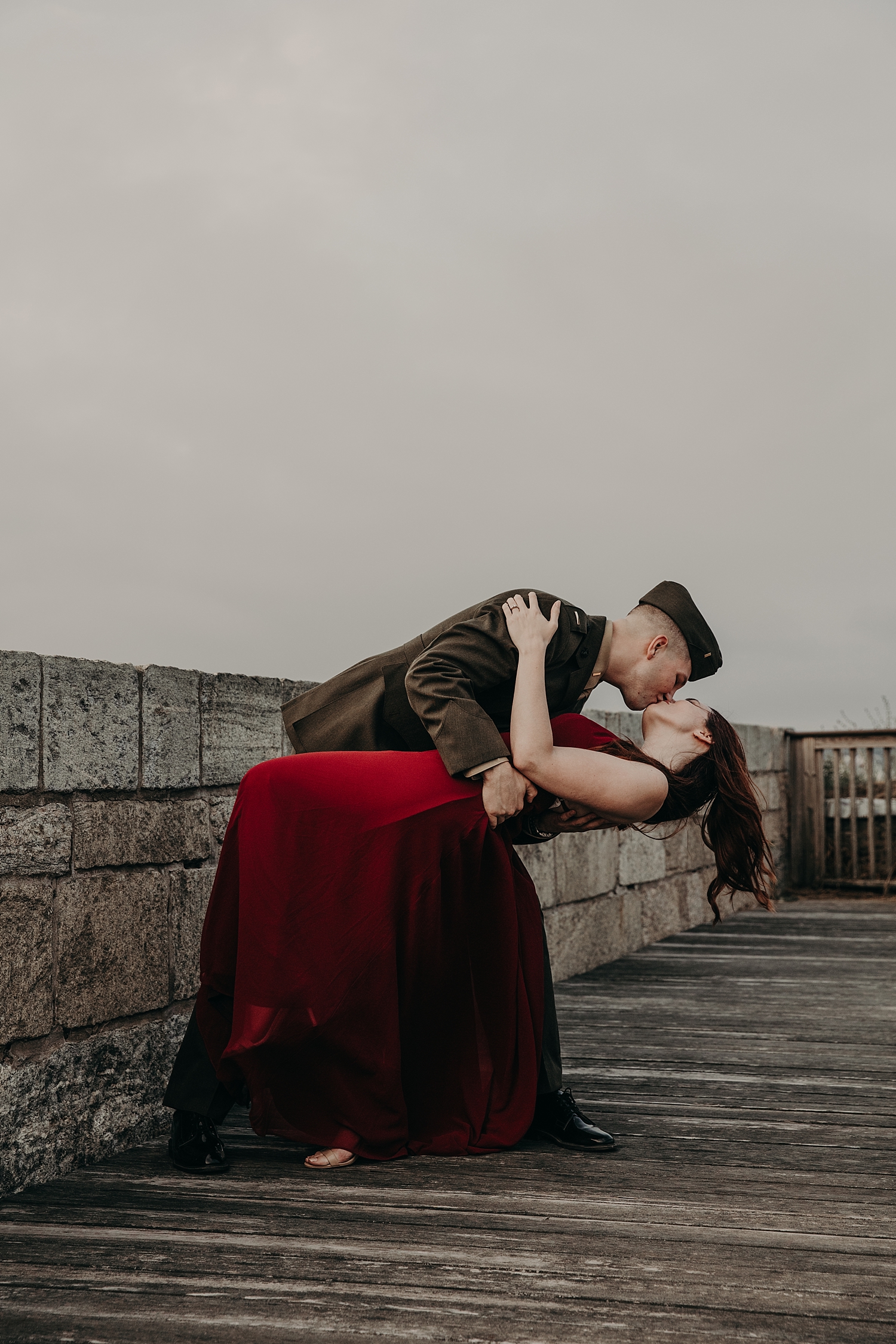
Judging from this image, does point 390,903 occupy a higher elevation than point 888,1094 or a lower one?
higher

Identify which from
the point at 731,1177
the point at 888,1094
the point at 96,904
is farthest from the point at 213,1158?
the point at 888,1094

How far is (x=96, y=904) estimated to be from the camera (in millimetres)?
2766

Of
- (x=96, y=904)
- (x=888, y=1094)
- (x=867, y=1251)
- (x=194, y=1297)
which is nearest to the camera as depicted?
(x=194, y=1297)

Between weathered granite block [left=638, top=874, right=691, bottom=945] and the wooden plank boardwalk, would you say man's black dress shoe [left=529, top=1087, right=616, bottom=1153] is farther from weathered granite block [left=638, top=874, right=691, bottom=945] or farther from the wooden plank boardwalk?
weathered granite block [left=638, top=874, right=691, bottom=945]

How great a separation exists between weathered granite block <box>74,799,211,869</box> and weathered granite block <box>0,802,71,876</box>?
0.05 metres

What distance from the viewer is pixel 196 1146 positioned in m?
2.62

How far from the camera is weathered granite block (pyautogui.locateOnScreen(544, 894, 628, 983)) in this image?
5.60 metres

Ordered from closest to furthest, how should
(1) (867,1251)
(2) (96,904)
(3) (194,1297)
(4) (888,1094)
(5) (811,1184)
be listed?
(3) (194,1297) → (1) (867,1251) → (5) (811,1184) → (2) (96,904) → (4) (888,1094)

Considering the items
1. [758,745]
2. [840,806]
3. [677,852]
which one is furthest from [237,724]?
[840,806]

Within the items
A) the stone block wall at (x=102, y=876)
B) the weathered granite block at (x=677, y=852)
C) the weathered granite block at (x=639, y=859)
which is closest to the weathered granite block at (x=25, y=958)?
the stone block wall at (x=102, y=876)

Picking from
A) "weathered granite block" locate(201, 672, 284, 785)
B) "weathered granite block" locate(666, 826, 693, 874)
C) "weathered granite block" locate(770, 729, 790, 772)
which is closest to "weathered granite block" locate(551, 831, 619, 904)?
"weathered granite block" locate(666, 826, 693, 874)

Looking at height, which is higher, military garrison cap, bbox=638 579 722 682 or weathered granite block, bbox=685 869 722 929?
military garrison cap, bbox=638 579 722 682

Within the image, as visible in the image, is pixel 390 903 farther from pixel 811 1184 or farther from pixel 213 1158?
pixel 811 1184

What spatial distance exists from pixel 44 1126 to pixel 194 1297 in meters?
0.81
